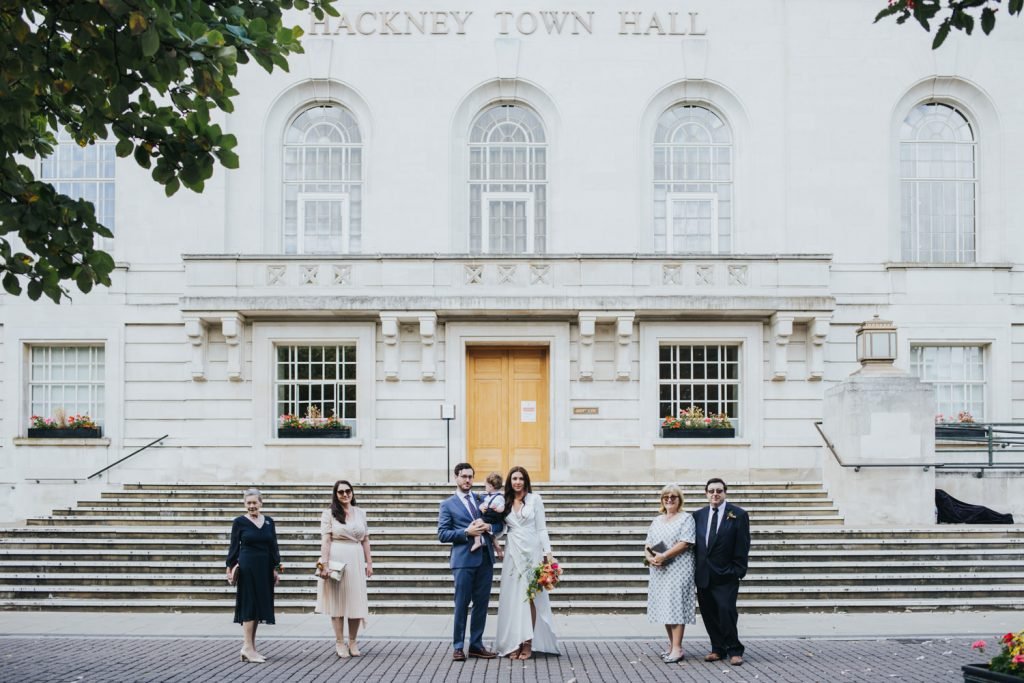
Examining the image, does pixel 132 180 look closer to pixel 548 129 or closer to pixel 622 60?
pixel 548 129

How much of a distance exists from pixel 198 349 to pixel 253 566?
11.9 meters

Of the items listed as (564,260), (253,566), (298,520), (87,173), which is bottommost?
(298,520)

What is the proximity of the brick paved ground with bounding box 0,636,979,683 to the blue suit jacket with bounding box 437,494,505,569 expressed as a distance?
1.02 m

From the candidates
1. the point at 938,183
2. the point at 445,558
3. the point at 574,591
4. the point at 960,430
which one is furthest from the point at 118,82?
the point at 938,183

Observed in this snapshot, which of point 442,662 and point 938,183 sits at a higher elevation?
point 938,183

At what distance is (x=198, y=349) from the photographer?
80.0ft

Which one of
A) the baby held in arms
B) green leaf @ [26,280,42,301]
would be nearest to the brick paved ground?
the baby held in arms

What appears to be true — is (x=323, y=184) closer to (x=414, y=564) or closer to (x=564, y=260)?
(x=564, y=260)

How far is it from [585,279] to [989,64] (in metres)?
9.52

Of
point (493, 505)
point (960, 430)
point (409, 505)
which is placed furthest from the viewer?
point (960, 430)

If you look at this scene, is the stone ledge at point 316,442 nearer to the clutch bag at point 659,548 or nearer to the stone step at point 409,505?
the stone step at point 409,505

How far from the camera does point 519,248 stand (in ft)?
83.7

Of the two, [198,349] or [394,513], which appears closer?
[394,513]

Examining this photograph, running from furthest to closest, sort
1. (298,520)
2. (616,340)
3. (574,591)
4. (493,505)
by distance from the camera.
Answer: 1. (616,340)
2. (298,520)
3. (574,591)
4. (493,505)
